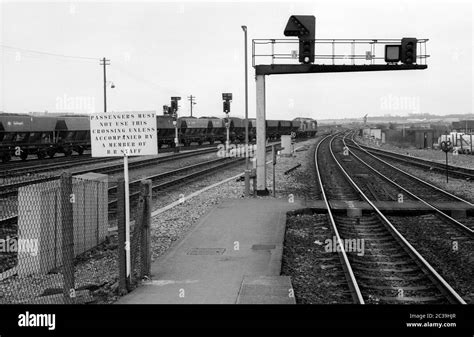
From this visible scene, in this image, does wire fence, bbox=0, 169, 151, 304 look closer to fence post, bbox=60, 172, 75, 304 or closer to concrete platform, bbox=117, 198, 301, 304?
fence post, bbox=60, 172, 75, 304

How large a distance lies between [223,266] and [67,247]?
270 cm

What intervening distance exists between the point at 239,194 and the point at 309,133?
84996 mm

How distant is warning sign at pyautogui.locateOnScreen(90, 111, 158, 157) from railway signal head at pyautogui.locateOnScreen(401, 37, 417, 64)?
39.8 feet

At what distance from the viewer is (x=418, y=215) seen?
1467 cm

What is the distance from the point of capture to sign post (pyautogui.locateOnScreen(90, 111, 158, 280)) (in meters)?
7.57

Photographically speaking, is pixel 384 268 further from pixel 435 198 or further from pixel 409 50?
pixel 409 50

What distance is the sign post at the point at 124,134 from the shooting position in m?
7.57

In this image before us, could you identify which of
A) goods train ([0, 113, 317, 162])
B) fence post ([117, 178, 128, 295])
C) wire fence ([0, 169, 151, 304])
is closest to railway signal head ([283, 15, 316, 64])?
wire fence ([0, 169, 151, 304])

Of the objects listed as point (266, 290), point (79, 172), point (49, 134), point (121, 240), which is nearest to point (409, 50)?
point (266, 290)

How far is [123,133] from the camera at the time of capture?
25.0 ft

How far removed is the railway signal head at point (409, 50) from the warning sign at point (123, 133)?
12142mm

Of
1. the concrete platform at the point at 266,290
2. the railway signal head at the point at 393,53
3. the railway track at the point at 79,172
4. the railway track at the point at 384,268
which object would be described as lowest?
the railway track at the point at 384,268

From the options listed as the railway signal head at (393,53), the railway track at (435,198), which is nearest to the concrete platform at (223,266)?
the railway track at (435,198)

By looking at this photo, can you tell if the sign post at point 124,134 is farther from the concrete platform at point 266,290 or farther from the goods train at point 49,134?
the goods train at point 49,134
